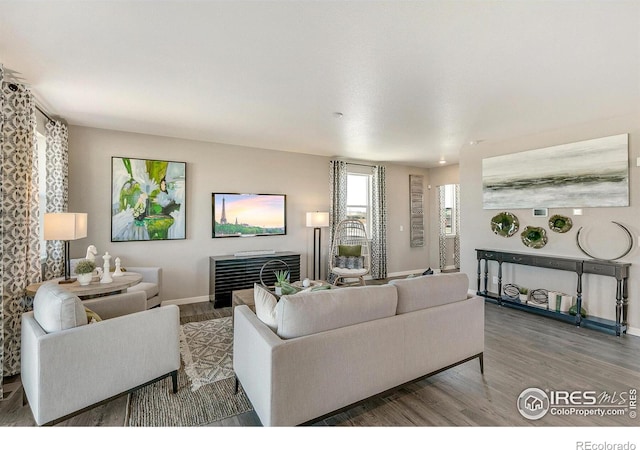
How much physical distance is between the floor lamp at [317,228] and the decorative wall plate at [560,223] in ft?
10.9

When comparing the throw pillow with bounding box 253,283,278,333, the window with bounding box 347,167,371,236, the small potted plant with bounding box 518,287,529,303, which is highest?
the window with bounding box 347,167,371,236

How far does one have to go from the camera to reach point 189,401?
217 centimetres

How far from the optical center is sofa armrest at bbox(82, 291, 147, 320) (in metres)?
2.35

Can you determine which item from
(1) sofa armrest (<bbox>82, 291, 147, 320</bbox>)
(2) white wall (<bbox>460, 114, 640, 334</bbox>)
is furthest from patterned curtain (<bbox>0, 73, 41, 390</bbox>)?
(2) white wall (<bbox>460, 114, 640, 334</bbox>)

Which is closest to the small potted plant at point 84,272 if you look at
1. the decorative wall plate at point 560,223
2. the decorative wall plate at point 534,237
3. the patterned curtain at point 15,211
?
the patterned curtain at point 15,211

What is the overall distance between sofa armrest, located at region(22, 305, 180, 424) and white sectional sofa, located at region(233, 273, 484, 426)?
54 centimetres

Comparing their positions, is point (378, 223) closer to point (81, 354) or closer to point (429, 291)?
point (429, 291)

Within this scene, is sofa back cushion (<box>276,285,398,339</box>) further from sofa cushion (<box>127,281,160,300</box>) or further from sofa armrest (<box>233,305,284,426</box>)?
sofa cushion (<box>127,281,160,300</box>)

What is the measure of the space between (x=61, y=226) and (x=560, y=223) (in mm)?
5636

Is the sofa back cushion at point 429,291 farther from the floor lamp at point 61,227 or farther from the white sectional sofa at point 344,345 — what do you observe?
the floor lamp at point 61,227

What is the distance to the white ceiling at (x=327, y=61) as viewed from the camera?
5.83ft

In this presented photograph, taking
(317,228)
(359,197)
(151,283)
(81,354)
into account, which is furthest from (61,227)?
(359,197)

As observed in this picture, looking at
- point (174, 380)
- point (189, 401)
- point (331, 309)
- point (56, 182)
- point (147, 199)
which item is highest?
point (56, 182)
